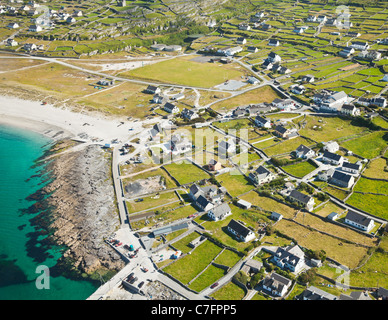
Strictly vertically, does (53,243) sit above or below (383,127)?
below

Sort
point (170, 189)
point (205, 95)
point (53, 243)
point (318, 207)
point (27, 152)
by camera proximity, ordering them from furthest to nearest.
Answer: point (205, 95), point (27, 152), point (170, 189), point (318, 207), point (53, 243)

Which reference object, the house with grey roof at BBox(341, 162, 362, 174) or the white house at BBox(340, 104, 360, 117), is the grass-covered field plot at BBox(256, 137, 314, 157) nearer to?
the house with grey roof at BBox(341, 162, 362, 174)

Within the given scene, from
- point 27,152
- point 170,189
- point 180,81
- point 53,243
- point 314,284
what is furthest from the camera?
point 180,81

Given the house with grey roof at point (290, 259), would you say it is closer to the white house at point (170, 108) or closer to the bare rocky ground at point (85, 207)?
the bare rocky ground at point (85, 207)

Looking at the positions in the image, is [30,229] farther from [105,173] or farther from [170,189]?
[170,189]

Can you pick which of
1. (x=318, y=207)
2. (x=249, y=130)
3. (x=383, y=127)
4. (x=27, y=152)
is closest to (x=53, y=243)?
(x=27, y=152)

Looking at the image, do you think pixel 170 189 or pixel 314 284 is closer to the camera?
pixel 314 284

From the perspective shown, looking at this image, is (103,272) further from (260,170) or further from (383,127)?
(383,127)
